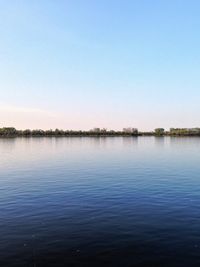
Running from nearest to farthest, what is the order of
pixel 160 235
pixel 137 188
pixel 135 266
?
pixel 135 266
pixel 160 235
pixel 137 188

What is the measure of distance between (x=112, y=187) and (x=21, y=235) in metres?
26.6

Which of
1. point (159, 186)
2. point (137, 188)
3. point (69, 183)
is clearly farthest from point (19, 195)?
point (159, 186)

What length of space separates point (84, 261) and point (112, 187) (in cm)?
3088

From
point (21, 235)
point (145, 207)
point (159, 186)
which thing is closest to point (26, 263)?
point (21, 235)

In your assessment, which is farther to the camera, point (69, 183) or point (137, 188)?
point (69, 183)

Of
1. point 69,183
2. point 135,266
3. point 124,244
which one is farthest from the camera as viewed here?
point 69,183

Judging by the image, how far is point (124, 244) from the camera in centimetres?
2675

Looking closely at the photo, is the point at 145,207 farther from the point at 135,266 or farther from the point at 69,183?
the point at 69,183

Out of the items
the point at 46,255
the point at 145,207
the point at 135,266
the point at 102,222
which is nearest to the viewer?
the point at 135,266

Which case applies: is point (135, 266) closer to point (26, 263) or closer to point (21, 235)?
point (26, 263)

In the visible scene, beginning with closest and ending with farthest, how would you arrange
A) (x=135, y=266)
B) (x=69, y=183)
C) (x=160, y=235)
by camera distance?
(x=135, y=266) < (x=160, y=235) < (x=69, y=183)

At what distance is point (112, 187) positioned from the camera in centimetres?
5412

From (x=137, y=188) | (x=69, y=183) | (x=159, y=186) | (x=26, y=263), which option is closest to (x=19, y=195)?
(x=69, y=183)

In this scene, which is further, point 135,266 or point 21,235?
point 21,235
